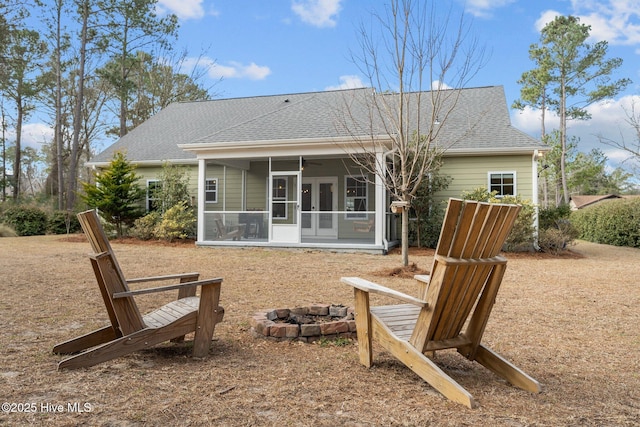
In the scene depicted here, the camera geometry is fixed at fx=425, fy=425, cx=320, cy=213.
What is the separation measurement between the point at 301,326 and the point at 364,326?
0.89m

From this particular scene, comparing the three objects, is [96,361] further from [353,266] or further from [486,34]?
[486,34]

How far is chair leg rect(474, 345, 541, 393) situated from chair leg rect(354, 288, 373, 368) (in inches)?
30.6

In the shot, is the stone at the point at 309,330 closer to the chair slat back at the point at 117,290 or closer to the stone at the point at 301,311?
the stone at the point at 301,311

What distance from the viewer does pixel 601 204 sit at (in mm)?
17547

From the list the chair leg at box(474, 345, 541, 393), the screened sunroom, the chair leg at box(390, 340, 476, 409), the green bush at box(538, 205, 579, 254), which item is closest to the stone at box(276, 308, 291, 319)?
the chair leg at box(390, 340, 476, 409)

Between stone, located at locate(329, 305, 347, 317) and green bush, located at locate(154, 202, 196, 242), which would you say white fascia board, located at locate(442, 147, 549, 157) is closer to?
green bush, located at locate(154, 202, 196, 242)

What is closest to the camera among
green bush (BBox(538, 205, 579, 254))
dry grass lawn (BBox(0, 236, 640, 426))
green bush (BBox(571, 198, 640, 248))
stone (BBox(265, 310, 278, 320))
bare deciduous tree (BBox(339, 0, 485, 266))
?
dry grass lawn (BBox(0, 236, 640, 426))

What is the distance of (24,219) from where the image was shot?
18.0 metres

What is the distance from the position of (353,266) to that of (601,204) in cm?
1381

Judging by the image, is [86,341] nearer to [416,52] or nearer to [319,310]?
[319,310]

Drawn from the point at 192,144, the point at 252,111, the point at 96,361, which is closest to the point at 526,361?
the point at 96,361

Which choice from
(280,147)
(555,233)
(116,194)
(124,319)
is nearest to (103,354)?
(124,319)

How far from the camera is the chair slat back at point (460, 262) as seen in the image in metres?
2.55

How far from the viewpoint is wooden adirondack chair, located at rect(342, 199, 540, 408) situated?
8.41ft
